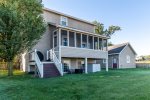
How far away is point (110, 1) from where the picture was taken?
28406 mm

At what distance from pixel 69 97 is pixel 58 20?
16.3 meters

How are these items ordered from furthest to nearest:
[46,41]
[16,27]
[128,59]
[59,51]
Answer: [128,59]
[46,41]
[59,51]
[16,27]

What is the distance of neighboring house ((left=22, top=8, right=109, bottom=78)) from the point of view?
16.9 metres

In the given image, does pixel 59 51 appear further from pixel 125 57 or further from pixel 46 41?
pixel 125 57

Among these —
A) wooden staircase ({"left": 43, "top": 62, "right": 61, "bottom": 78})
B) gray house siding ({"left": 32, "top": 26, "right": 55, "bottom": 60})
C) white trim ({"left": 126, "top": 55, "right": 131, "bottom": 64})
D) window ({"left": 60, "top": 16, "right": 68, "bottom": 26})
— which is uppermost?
window ({"left": 60, "top": 16, "right": 68, "bottom": 26})

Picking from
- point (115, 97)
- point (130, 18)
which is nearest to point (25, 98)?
point (115, 97)

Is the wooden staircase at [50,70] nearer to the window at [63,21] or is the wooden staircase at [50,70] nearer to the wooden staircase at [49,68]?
the wooden staircase at [49,68]

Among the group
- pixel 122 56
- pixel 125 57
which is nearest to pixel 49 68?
pixel 122 56

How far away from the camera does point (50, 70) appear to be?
16266 mm

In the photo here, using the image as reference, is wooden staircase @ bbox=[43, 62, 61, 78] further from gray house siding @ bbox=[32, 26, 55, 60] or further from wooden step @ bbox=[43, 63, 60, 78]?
gray house siding @ bbox=[32, 26, 55, 60]

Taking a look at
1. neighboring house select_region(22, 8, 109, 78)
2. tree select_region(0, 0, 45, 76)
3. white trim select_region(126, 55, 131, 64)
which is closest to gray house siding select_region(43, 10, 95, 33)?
neighboring house select_region(22, 8, 109, 78)

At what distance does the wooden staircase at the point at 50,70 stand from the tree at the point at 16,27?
2.39 m

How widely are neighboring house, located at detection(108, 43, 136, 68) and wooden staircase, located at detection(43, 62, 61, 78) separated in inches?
767

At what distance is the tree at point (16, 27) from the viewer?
48.1 feet
